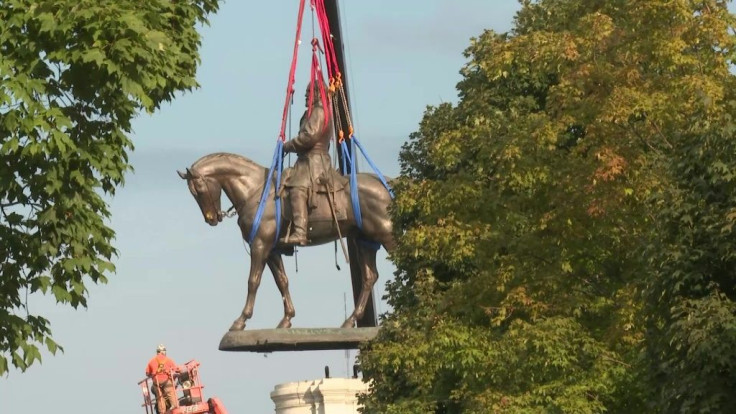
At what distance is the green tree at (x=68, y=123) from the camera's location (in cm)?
2505

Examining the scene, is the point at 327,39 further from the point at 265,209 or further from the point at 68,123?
the point at 68,123

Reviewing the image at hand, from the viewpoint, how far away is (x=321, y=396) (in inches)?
2162

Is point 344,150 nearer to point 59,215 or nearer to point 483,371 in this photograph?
point 483,371

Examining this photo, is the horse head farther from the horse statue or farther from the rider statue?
the rider statue

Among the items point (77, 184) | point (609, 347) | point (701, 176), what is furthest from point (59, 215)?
point (609, 347)

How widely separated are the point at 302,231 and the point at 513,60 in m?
13.2

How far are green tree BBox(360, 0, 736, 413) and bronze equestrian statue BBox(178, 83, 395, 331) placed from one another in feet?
36.1

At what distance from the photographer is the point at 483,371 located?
33.5 meters

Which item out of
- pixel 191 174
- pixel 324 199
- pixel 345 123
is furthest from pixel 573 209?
pixel 345 123

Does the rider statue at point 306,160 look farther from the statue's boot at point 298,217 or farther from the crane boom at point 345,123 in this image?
the crane boom at point 345,123

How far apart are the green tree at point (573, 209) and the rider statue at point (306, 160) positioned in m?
10.8

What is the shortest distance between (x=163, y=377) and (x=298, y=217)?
317 inches

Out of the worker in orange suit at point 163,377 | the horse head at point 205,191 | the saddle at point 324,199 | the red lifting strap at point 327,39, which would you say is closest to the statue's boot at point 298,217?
the saddle at point 324,199

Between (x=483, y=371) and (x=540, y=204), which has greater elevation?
(x=540, y=204)
